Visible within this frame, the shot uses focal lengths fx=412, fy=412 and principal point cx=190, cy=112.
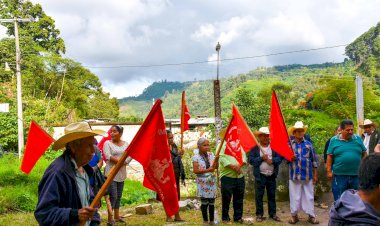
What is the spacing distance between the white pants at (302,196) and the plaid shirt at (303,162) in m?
0.17

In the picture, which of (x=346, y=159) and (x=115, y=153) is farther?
(x=115, y=153)

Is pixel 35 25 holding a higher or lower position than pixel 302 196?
higher

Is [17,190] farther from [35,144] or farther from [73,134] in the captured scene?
[73,134]

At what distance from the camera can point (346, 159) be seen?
7062 millimetres

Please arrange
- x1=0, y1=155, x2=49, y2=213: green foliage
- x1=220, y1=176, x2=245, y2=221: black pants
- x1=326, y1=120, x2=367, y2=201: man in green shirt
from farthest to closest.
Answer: x1=0, y1=155, x2=49, y2=213: green foliage → x1=220, y1=176, x2=245, y2=221: black pants → x1=326, y1=120, x2=367, y2=201: man in green shirt

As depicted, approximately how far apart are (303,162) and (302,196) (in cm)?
72

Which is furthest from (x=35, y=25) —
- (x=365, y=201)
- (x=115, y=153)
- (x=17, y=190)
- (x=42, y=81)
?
(x=365, y=201)

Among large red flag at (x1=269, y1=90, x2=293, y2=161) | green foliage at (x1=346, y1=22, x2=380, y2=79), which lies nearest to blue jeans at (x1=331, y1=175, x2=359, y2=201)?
large red flag at (x1=269, y1=90, x2=293, y2=161)

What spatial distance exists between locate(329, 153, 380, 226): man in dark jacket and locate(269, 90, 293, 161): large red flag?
547 cm

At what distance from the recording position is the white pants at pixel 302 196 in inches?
316

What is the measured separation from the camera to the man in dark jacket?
2.08m

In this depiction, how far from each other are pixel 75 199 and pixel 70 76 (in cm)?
3966

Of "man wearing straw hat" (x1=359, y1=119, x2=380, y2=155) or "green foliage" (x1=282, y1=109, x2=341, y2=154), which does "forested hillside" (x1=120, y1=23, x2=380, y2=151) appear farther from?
"man wearing straw hat" (x1=359, y1=119, x2=380, y2=155)

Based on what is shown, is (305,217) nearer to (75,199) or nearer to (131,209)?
(131,209)
